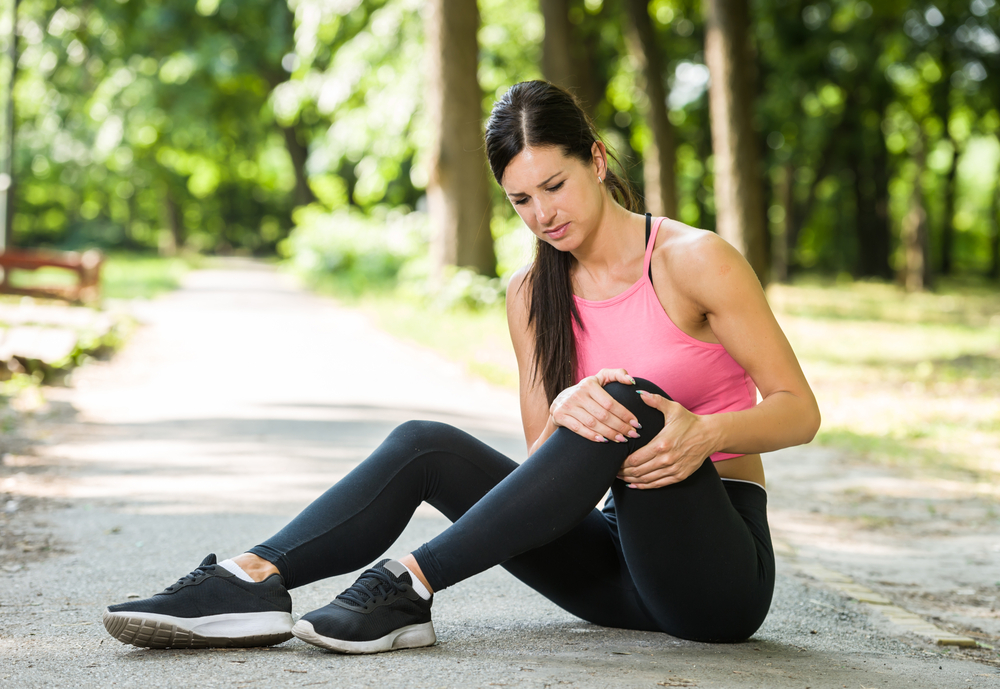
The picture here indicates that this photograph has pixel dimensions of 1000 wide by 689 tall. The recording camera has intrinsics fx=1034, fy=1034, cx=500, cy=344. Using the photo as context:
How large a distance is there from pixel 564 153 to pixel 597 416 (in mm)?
751

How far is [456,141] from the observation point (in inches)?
588

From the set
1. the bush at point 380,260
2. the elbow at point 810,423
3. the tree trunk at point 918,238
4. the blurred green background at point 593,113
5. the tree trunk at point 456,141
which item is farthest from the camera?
the tree trunk at point 918,238

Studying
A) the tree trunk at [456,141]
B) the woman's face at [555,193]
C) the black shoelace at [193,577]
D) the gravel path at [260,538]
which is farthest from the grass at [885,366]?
the black shoelace at [193,577]

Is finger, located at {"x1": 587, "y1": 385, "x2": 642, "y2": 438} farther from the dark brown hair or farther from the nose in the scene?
the nose

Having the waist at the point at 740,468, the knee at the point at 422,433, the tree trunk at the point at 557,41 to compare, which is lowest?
the waist at the point at 740,468

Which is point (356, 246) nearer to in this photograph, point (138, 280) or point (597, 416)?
point (138, 280)

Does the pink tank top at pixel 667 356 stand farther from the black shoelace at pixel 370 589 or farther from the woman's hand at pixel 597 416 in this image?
the black shoelace at pixel 370 589

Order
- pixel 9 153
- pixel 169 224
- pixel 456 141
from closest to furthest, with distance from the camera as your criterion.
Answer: pixel 456 141 < pixel 9 153 < pixel 169 224

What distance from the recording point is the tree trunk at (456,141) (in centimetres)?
1465

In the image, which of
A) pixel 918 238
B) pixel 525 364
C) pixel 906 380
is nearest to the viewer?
pixel 525 364

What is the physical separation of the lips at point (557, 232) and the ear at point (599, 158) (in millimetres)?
185

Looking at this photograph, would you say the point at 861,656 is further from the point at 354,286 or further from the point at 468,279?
the point at 354,286

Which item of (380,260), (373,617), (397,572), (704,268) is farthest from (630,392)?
(380,260)

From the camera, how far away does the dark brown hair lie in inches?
107
